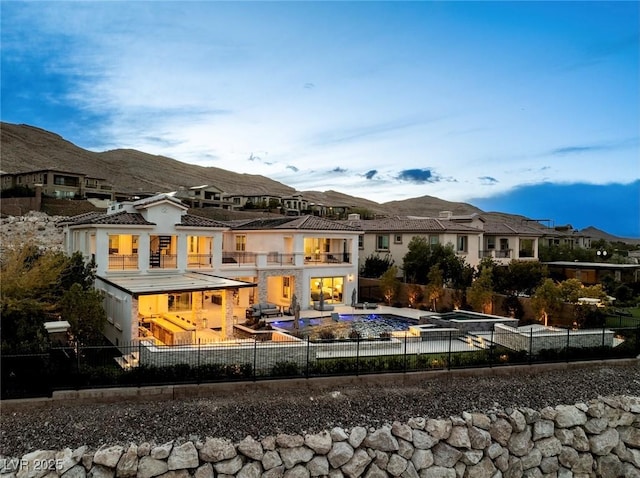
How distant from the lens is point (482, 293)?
2553cm

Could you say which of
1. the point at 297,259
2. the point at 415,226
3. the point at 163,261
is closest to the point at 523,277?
the point at 415,226

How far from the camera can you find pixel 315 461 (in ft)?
38.5

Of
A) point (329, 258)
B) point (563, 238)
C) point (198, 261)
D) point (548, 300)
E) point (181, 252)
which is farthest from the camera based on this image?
point (563, 238)

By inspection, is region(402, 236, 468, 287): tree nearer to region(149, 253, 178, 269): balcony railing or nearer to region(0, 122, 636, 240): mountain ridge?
region(149, 253, 178, 269): balcony railing

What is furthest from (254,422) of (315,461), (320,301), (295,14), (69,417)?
(295,14)

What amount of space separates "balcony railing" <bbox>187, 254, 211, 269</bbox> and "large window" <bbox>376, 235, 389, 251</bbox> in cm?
1738

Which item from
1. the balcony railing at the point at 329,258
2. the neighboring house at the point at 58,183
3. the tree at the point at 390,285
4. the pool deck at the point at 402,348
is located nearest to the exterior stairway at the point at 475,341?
the pool deck at the point at 402,348

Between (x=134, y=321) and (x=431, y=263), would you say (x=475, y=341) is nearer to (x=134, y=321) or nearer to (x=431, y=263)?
(x=431, y=263)

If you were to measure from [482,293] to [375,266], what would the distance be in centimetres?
1194

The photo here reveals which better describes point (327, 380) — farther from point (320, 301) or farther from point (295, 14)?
point (295, 14)

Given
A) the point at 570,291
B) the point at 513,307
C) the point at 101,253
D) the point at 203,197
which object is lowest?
the point at 513,307

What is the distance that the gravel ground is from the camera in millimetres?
11375

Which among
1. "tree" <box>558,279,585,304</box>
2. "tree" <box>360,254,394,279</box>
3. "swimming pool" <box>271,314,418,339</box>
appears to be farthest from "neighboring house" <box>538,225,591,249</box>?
"swimming pool" <box>271,314,418,339</box>

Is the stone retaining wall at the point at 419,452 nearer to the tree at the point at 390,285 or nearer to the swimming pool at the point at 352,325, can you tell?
the swimming pool at the point at 352,325
